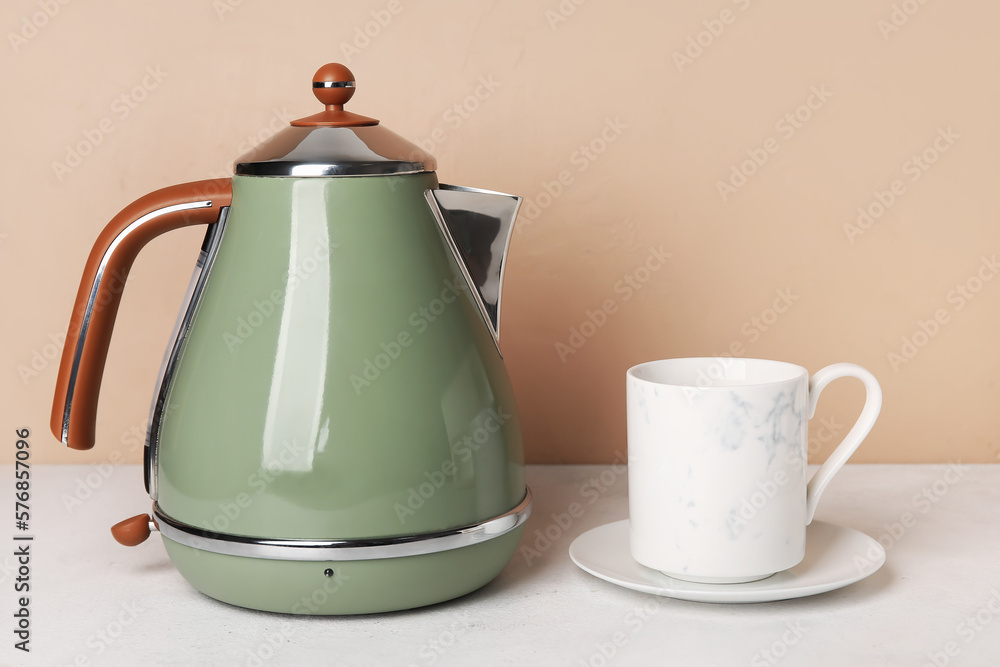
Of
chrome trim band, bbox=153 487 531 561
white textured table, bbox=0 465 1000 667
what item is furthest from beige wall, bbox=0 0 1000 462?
chrome trim band, bbox=153 487 531 561

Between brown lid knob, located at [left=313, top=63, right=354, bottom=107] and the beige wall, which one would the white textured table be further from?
brown lid knob, located at [left=313, top=63, right=354, bottom=107]

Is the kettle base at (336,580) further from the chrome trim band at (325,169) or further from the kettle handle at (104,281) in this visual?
the chrome trim band at (325,169)

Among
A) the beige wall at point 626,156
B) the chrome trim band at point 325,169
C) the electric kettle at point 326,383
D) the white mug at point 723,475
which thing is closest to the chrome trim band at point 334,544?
the electric kettle at point 326,383

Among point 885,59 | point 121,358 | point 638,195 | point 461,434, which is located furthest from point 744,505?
point 121,358

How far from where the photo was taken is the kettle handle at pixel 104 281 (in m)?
0.62

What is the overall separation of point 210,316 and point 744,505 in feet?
1.12

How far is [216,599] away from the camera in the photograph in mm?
610

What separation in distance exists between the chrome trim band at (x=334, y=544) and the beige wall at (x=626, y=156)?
1.18 feet

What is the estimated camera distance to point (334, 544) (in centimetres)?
55

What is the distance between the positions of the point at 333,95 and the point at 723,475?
1.11 feet

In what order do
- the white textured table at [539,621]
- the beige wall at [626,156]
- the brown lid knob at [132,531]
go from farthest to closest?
the beige wall at [626,156] → the brown lid knob at [132,531] → the white textured table at [539,621]

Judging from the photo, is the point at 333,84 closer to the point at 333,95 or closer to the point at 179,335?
the point at 333,95

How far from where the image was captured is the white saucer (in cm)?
58

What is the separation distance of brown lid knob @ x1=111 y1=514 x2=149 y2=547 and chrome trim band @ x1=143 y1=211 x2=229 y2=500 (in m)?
0.04
